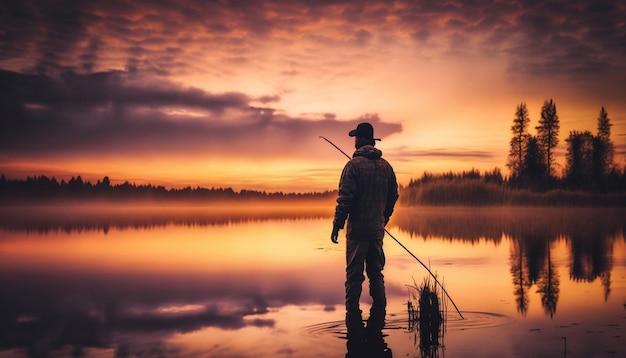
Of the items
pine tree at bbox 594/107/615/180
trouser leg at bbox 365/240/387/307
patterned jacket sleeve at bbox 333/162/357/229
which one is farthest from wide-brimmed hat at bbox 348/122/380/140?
pine tree at bbox 594/107/615/180

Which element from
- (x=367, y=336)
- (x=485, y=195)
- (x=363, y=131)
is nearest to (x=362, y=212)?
(x=363, y=131)

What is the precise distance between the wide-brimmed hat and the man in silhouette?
2 cm

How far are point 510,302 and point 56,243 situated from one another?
802 inches

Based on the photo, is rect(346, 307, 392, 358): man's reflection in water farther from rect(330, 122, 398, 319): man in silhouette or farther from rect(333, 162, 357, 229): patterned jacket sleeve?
rect(333, 162, 357, 229): patterned jacket sleeve

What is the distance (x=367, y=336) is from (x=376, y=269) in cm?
195

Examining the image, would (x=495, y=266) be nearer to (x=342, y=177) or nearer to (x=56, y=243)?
(x=342, y=177)

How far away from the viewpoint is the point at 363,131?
9797 mm

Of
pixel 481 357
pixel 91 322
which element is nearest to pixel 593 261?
pixel 481 357

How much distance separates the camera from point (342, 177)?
9.46 m

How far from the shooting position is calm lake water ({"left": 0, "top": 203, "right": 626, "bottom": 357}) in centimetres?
758

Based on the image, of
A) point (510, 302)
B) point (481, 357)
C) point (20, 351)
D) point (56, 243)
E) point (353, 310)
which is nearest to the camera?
point (481, 357)

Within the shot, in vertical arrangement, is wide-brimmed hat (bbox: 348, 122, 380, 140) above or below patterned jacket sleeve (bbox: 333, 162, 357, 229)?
above

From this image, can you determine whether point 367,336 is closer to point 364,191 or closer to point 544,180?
point 364,191

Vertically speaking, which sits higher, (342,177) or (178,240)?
(342,177)
